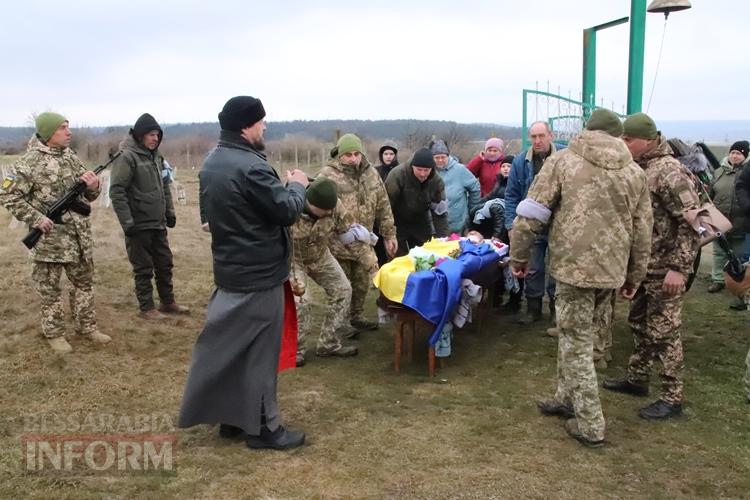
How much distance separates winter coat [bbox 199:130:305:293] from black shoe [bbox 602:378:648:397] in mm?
2622

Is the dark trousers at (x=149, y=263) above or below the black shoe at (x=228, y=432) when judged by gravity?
above

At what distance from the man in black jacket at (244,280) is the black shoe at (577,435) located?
167 cm

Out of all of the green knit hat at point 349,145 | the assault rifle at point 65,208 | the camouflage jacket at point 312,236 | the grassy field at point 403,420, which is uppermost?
the green knit hat at point 349,145

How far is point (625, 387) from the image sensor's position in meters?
4.41

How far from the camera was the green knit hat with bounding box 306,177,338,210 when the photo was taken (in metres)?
4.48

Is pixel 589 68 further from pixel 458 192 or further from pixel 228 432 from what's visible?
pixel 228 432

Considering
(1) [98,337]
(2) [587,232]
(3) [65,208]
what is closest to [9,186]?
(3) [65,208]

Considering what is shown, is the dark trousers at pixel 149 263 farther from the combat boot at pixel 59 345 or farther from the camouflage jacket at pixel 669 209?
the camouflage jacket at pixel 669 209

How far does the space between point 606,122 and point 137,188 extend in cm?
417

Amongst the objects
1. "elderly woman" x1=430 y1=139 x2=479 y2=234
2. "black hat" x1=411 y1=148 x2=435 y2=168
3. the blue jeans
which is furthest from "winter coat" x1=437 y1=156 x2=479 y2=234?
the blue jeans

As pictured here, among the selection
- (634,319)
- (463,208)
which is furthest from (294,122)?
(634,319)

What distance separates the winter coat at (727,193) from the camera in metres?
6.88

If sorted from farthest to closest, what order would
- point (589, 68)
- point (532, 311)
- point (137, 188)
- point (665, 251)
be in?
point (589, 68)
point (532, 311)
point (137, 188)
point (665, 251)

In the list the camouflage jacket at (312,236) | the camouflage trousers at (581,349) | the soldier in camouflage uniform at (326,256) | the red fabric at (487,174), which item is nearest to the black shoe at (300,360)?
the soldier in camouflage uniform at (326,256)
